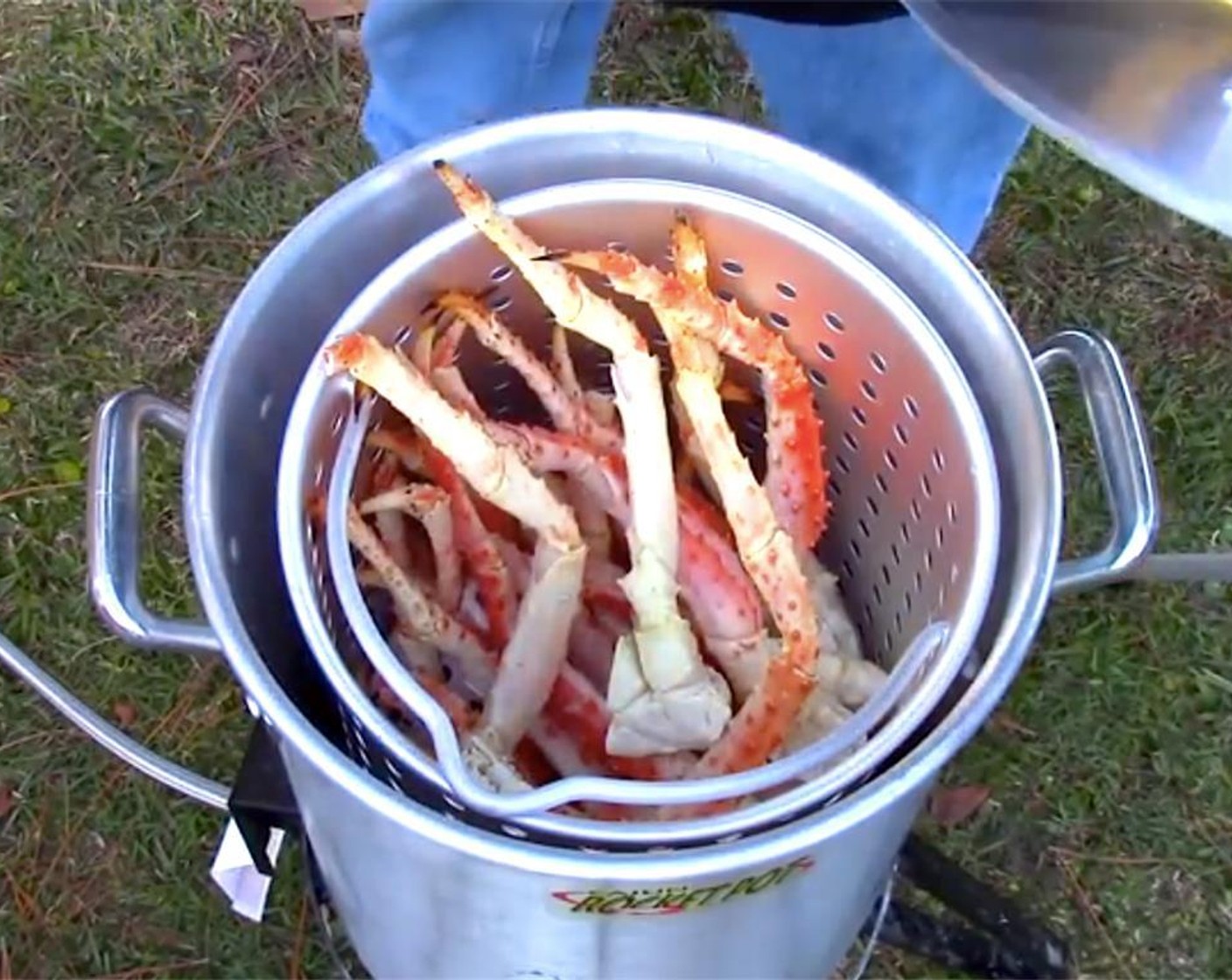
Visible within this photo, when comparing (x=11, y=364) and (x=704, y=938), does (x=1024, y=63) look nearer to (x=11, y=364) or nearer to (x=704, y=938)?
(x=704, y=938)

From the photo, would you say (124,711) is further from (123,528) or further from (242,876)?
(123,528)

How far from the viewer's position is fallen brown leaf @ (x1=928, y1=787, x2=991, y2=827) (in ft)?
3.70

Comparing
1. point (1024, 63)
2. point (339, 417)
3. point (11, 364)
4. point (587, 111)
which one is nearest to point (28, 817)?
point (11, 364)

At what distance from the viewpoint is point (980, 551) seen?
686 mm

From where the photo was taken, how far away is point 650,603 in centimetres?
73

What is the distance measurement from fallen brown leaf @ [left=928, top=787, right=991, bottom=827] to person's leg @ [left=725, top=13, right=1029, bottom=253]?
1.22 ft

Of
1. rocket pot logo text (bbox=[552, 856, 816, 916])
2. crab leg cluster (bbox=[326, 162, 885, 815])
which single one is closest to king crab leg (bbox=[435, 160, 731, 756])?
crab leg cluster (bbox=[326, 162, 885, 815])

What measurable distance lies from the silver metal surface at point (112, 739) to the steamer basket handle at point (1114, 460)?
1.92 ft

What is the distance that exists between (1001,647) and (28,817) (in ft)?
2.35

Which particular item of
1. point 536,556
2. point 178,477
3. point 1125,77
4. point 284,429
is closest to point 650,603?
point 536,556

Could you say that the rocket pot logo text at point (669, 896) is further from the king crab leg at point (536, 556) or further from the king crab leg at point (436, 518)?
the king crab leg at point (436, 518)

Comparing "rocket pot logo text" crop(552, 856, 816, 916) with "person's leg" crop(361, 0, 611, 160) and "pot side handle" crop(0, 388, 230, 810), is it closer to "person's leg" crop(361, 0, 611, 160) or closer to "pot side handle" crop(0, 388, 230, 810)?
"pot side handle" crop(0, 388, 230, 810)

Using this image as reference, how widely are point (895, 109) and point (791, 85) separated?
0.23 ft

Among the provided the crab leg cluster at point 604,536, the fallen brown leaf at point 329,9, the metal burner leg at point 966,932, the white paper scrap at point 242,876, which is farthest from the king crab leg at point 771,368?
the fallen brown leaf at point 329,9
